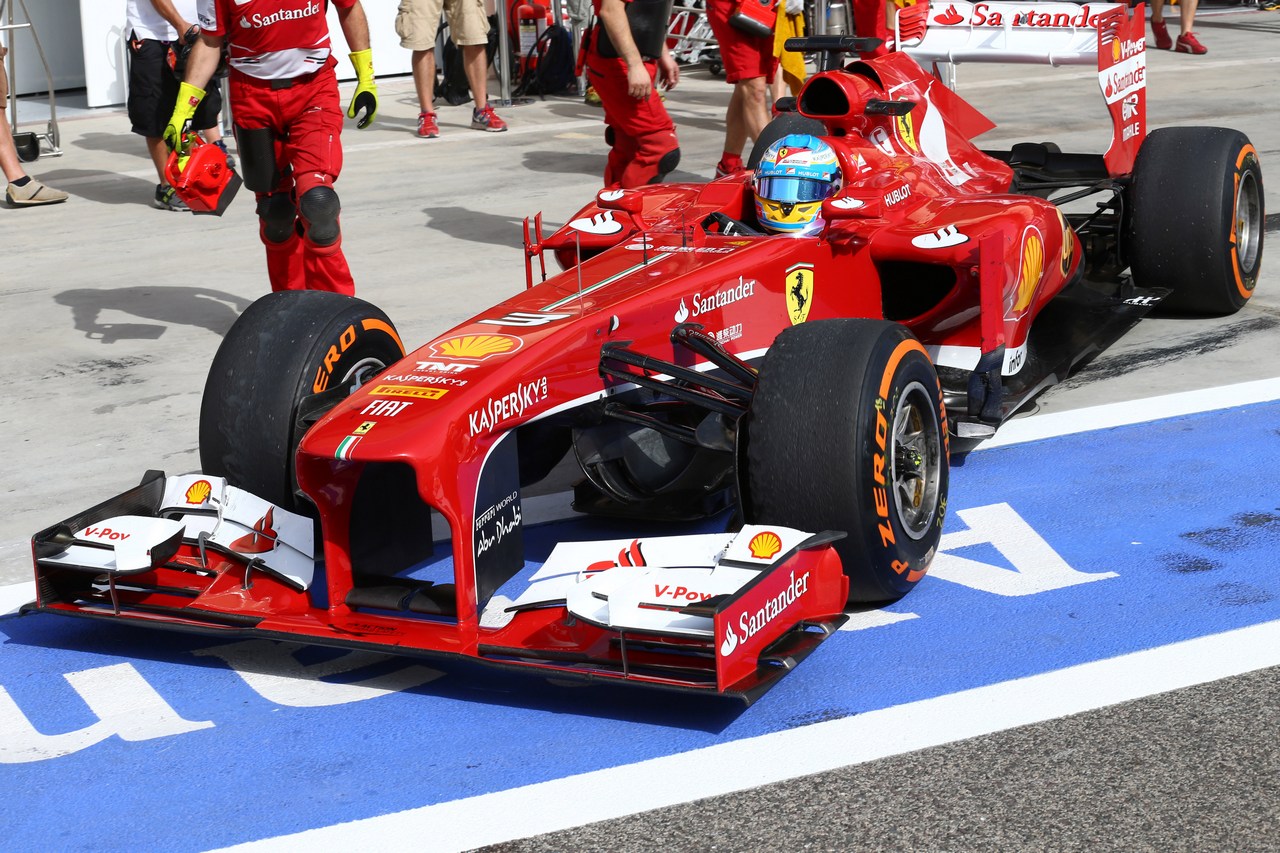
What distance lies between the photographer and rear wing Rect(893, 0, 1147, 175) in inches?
282

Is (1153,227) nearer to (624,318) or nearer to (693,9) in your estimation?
(624,318)

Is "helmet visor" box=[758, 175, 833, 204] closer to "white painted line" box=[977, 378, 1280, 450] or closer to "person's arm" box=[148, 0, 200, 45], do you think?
"white painted line" box=[977, 378, 1280, 450]

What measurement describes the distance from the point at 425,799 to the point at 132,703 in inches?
40.3

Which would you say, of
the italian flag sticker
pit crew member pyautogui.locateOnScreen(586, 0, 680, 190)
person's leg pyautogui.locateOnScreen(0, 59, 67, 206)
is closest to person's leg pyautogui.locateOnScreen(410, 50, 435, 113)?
person's leg pyautogui.locateOnScreen(0, 59, 67, 206)

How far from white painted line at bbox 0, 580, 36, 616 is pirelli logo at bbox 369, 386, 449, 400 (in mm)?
1422

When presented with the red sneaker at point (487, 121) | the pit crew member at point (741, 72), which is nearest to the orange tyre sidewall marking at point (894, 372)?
the pit crew member at point (741, 72)

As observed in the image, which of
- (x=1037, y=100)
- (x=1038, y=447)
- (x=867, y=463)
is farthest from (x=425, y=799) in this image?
(x=1037, y=100)

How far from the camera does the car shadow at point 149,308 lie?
26.1 ft

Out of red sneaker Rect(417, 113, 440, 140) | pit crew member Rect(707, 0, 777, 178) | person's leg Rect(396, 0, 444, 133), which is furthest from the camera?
red sneaker Rect(417, 113, 440, 140)

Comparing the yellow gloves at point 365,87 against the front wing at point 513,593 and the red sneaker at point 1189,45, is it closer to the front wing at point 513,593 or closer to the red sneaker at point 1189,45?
the front wing at point 513,593

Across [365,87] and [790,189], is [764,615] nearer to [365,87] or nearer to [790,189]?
[790,189]

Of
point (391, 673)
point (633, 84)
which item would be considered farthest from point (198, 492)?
point (633, 84)

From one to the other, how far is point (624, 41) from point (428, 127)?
5809 millimetres

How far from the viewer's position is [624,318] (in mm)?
4734
